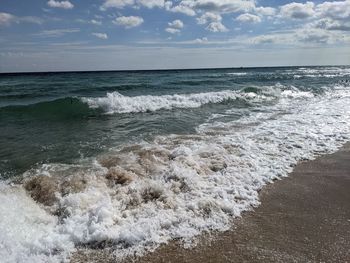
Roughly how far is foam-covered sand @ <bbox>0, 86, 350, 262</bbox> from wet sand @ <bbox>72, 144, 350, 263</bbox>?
0.18 m

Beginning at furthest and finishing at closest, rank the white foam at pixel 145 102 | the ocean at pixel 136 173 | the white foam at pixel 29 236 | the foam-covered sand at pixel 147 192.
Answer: the white foam at pixel 145 102
the ocean at pixel 136 173
the foam-covered sand at pixel 147 192
the white foam at pixel 29 236

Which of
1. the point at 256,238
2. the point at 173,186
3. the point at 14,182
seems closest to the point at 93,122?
the point at 14,182

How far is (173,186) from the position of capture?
5879mm

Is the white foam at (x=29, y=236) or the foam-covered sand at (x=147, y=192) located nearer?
the white foam at (x=29, y=236)

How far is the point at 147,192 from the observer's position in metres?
5.59

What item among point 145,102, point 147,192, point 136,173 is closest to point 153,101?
point 145,102

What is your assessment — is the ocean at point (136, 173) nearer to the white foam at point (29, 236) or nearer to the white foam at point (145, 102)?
the white foam at point (29, 236)

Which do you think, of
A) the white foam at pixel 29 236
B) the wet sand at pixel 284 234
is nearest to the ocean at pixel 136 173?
the white foam at pixel 29 236

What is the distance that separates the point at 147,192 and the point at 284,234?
2212mm

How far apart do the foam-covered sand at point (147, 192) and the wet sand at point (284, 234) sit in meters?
0.18

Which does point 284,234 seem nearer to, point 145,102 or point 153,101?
point 145,102

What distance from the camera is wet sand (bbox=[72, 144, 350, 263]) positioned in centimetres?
396

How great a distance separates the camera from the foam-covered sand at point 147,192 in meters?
4.27

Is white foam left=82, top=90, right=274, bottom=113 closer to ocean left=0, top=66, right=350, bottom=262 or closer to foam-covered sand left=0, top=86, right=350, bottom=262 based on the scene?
→ ocean left=0, top=66, right=350, bottom=262
